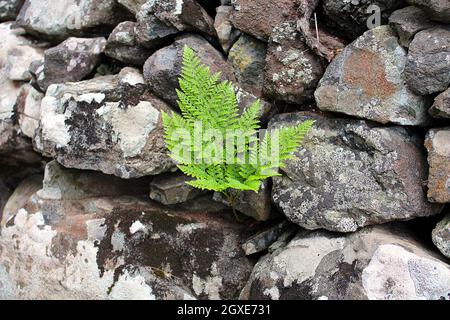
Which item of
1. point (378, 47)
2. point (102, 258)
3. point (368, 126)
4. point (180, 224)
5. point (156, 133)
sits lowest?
point (102, 258)

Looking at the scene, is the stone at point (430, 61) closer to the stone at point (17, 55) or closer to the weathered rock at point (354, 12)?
the weathered rock at point (354, 12)

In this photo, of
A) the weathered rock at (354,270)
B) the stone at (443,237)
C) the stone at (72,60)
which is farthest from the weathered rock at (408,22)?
the stone at (72,60)

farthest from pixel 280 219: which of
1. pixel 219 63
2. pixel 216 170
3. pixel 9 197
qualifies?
pixel 9 197

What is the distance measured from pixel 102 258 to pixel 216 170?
1.38m

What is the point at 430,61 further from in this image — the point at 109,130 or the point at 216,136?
the point at 109,130

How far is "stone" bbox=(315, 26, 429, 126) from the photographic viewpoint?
13.1 feet

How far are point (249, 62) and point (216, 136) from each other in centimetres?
83

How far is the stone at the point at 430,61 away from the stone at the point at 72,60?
309 centimetres

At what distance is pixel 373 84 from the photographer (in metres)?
4.06

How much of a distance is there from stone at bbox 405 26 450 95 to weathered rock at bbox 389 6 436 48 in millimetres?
60

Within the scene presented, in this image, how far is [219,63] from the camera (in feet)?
15.7

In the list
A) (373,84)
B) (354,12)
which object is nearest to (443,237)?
(373,84)

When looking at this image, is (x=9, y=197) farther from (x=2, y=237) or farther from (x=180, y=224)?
(x=180, y=224)

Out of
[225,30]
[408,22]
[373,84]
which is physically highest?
[408,22]
